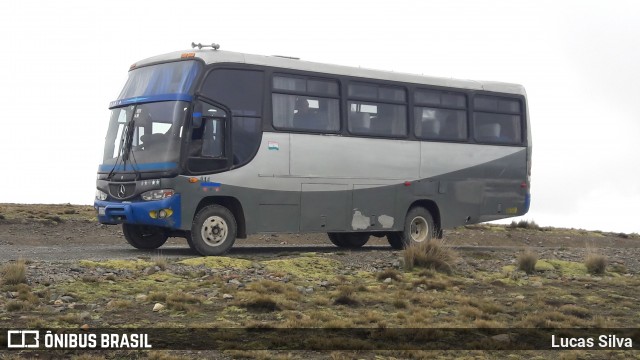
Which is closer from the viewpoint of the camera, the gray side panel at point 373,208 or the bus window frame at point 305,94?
the bus window frame at point 305,94

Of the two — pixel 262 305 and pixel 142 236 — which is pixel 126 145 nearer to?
pixel 142 236

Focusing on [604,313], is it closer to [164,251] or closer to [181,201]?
[181,201]

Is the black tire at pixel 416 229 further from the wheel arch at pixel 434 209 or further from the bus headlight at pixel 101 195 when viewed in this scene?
the bus headlight at pixel 101 195

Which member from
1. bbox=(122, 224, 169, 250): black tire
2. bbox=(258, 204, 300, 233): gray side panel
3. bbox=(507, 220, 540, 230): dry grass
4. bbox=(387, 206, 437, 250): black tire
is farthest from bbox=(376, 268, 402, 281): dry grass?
bbox=(507, 220, 540, 230): dry grass

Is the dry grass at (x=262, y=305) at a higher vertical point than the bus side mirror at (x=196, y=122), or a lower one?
lower

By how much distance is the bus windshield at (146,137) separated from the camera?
1880 cm

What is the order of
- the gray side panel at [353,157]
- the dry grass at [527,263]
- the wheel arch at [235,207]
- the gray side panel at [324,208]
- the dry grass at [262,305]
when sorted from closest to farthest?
the dry grass at [262,305] < the dry grass at [527,263] < the wheel arch at [235,207] < the gray side panel at [353,157] < the gray side panel at [324,208]

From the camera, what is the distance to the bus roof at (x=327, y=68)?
19.5 metres

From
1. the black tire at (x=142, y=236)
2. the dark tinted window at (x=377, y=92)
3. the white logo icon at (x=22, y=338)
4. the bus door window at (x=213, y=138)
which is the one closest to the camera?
the white logo icon at (x=22, y=338)

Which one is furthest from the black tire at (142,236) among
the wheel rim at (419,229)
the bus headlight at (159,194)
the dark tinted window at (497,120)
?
the dark tinted window at (497,120)

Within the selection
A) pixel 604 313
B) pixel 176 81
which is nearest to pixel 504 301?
pixel 604 313

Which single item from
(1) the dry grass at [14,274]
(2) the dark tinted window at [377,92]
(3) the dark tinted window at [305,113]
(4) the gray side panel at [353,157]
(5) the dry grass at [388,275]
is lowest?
(5) the dry grass at [388,275]

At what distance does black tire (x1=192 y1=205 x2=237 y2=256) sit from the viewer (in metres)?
19.2

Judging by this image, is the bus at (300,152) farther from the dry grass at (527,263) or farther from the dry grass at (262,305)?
the dry grass at (262,305)
